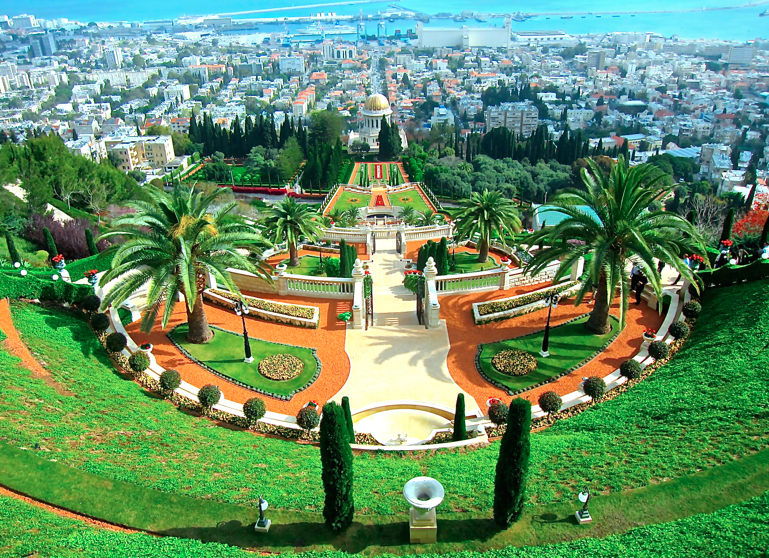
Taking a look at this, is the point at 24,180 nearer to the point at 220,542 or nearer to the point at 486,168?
the point at 220,542

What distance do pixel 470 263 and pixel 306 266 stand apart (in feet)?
39.5

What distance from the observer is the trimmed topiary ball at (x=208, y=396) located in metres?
20.7

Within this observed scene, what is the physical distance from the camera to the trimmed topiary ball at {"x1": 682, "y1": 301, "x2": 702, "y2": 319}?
989 inches

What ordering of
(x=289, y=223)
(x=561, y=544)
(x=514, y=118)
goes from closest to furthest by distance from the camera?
(x=561, y=544), (x=289, y=223), (x=514, y=118)

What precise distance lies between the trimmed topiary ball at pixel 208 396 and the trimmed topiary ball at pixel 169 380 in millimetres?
1361

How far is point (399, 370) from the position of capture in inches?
966

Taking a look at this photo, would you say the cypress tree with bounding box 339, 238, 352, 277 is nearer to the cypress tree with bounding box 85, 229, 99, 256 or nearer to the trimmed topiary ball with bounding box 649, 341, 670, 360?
the cypress tree with bounding box 85, 229, 99, 256

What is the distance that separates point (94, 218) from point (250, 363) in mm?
32194

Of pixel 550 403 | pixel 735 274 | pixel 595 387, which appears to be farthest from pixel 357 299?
pixel 735 274

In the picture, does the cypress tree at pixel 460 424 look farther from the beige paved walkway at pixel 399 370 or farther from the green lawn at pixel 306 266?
the green lawn at pixel 306 266

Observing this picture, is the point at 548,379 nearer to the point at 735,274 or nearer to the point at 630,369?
the point at 630,369

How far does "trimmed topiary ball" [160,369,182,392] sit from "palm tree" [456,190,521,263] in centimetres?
2229

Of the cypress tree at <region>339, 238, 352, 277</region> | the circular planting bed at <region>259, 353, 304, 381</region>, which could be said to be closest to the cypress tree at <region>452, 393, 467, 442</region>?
the circular planting bed at <region>259, 353, 304, 381</region>

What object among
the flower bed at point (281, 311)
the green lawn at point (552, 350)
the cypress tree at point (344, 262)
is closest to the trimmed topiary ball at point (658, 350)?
the green lawn at point (552, 350)
